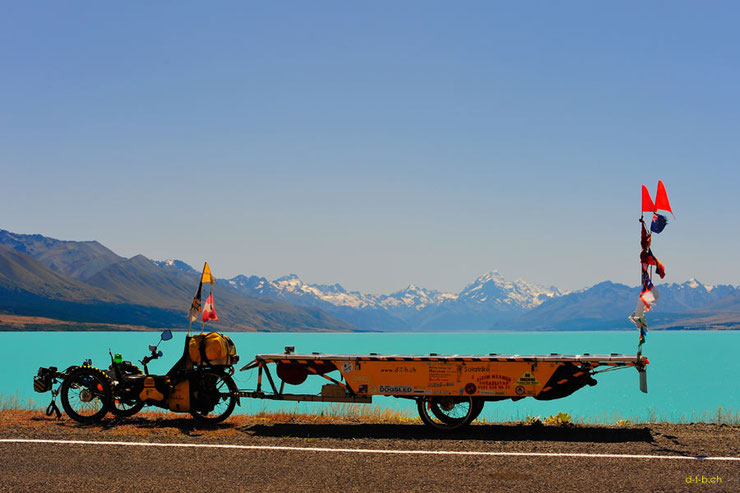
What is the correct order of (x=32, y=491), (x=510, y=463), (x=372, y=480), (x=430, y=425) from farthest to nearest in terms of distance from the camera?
(x=430, y=425)
(x=510, y=463)
(x=372, y=480)
(x=32, y=491)

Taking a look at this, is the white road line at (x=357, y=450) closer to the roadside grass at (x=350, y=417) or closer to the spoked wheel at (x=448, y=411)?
the spoked wheel at (x=448, y=411)

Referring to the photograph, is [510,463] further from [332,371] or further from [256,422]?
[256,422]

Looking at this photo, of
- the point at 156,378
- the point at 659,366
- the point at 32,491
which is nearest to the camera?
the point at 32,491

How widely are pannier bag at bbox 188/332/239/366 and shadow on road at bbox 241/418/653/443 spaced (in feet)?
5.35

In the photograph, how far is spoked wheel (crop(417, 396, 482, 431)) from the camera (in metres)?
14.2

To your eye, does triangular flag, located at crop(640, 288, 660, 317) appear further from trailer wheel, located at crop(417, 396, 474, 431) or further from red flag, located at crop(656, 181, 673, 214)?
trailer wheel, located at crop(417, 396, 474, 431)

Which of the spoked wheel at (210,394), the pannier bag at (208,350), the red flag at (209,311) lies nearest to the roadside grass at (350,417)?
the spoked wheel at (210,394)

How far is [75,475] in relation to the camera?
10.0 metres

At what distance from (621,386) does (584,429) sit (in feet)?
205

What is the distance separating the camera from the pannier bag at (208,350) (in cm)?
1523

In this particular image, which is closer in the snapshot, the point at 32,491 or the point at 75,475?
the point at 32,491

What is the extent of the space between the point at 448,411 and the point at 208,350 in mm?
5352

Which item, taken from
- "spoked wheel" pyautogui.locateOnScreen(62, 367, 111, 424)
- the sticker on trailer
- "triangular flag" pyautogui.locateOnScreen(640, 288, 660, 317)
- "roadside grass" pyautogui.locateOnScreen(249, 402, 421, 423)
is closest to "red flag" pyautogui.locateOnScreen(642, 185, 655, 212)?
"triangular flag" pyautogui.locateOnScreen(640, 288, 660, 317)

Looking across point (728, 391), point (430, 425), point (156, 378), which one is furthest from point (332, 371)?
point (728, 391)
